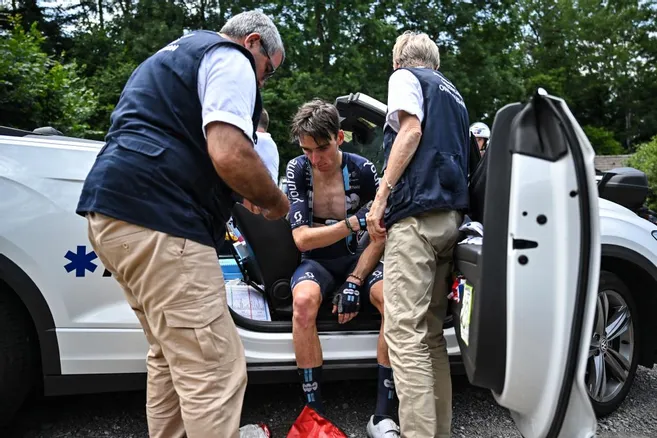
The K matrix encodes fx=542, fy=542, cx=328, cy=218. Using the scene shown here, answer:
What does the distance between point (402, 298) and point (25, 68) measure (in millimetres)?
5076

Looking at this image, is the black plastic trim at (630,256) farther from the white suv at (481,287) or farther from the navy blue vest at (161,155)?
the navy blue vest at (161,155)

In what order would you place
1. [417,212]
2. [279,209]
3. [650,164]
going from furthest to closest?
1. [650,164]
2. [417,212]
3. [279,209]

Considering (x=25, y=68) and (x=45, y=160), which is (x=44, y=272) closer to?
(x=45, y=160)

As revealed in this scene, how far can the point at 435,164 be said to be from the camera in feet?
7.27

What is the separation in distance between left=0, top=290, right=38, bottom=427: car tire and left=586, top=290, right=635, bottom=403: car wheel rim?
2.59 m

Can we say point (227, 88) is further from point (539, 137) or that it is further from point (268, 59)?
point (539, 137)

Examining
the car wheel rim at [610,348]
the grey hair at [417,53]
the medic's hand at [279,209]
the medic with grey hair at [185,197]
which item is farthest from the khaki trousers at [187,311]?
the car wheel rim at [610,348]

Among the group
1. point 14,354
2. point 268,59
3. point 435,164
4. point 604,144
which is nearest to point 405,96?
point 435,164

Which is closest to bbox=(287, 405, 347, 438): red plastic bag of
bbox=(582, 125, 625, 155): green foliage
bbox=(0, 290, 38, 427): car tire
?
bbox=(0, 290, 38, 427): car tire

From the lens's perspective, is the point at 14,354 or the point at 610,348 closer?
the point at 14,354

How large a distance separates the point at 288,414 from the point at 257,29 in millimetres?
1901

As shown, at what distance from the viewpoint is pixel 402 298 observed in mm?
2215

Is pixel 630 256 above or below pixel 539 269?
below

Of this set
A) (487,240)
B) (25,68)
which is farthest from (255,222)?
(25,68)
